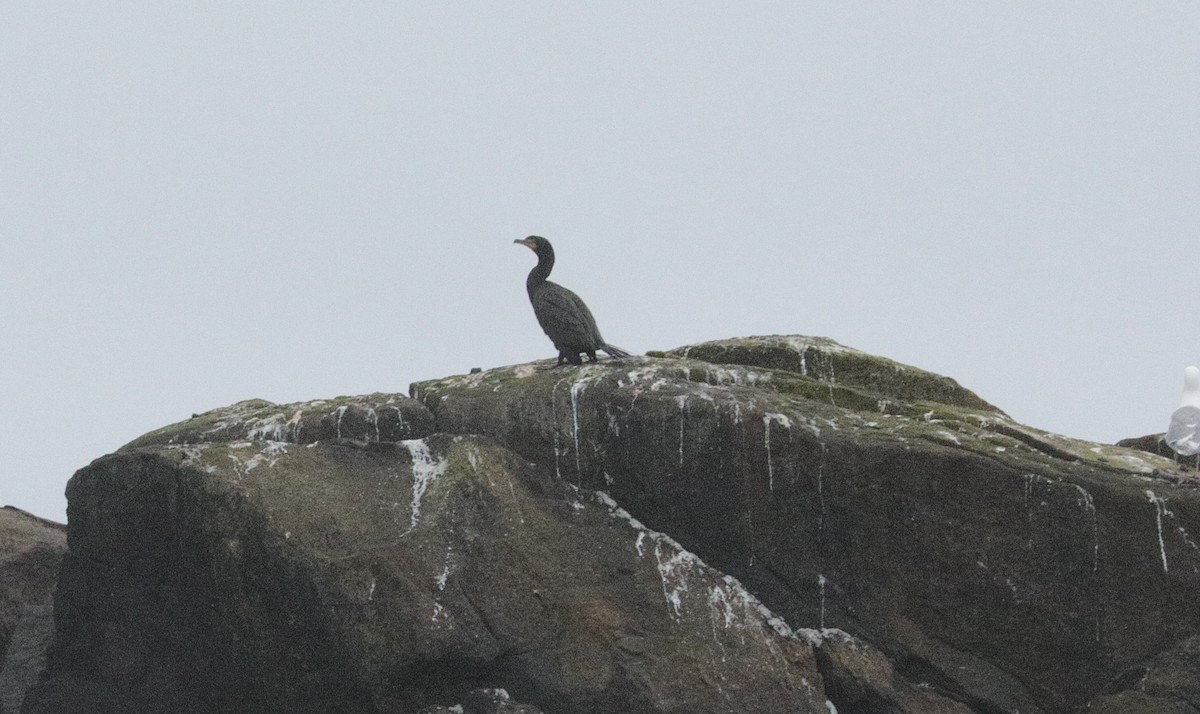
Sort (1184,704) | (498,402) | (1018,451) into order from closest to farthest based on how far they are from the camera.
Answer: (1184,704), (1018,451), (498,402)

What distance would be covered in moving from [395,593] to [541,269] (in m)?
5.02

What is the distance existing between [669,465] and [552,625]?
85.1 inches

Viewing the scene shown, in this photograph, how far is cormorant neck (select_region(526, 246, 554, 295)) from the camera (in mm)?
17031

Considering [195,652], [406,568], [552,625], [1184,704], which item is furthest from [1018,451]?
[195,652]

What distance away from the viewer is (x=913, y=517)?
14.1 m

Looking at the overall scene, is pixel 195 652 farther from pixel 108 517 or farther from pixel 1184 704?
pixel 1184 704

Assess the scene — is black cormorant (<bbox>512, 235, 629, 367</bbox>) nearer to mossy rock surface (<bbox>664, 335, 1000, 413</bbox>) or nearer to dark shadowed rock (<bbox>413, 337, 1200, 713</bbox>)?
dark shadowed rock (<bbox>413, 337, 1200, 713</bbox>)

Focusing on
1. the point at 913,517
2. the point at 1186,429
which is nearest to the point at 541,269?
the point at 913,517

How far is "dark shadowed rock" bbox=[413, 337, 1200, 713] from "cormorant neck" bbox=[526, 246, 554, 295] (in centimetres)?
185

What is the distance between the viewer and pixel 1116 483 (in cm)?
1380

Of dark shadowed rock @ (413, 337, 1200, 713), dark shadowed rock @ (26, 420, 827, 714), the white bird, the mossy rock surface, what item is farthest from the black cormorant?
the white bird

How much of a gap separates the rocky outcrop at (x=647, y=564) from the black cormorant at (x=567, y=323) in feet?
2.38

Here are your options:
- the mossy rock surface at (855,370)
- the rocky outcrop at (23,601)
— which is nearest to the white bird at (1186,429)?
the mossy rock surface at (855,370)

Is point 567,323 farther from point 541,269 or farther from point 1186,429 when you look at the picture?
point 1186,429
